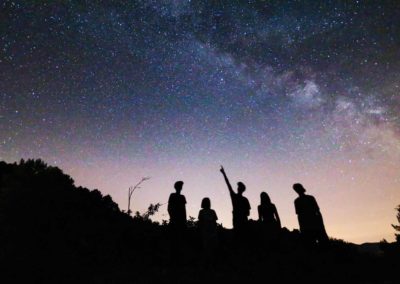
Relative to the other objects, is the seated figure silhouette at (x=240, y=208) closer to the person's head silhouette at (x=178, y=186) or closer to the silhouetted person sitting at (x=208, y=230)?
the silhouetted person sitting at (x=208, y=230)

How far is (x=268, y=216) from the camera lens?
8.73 metres

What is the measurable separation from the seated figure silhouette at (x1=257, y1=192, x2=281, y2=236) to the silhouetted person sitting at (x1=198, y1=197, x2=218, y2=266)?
1485mm

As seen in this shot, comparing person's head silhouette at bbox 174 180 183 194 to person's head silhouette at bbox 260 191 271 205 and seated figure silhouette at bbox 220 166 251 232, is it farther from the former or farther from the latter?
person's head silhouette at bbox 260 191 271 205

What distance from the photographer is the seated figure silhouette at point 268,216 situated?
8.74 metres

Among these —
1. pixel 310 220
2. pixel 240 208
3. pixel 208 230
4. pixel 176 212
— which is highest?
pixel 240 208

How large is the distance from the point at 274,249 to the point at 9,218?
29.7 ft

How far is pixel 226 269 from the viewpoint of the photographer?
7789 mm

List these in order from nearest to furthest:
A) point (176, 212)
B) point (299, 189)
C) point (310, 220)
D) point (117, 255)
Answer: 1. point (310, 220)
2. point (176, 212)
3. point (299, 189)
4. point (117, 255)

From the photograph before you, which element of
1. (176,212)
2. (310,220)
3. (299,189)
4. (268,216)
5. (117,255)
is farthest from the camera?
(117,255)

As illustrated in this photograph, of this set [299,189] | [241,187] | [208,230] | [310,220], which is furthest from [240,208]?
[310,220]

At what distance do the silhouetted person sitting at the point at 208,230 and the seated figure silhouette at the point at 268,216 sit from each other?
1485 millimetres

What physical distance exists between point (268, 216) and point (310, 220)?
120 centimetres

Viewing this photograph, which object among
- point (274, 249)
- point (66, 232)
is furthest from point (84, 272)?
point (274, 249)

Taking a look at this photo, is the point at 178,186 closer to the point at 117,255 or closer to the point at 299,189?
the point at 299,189
